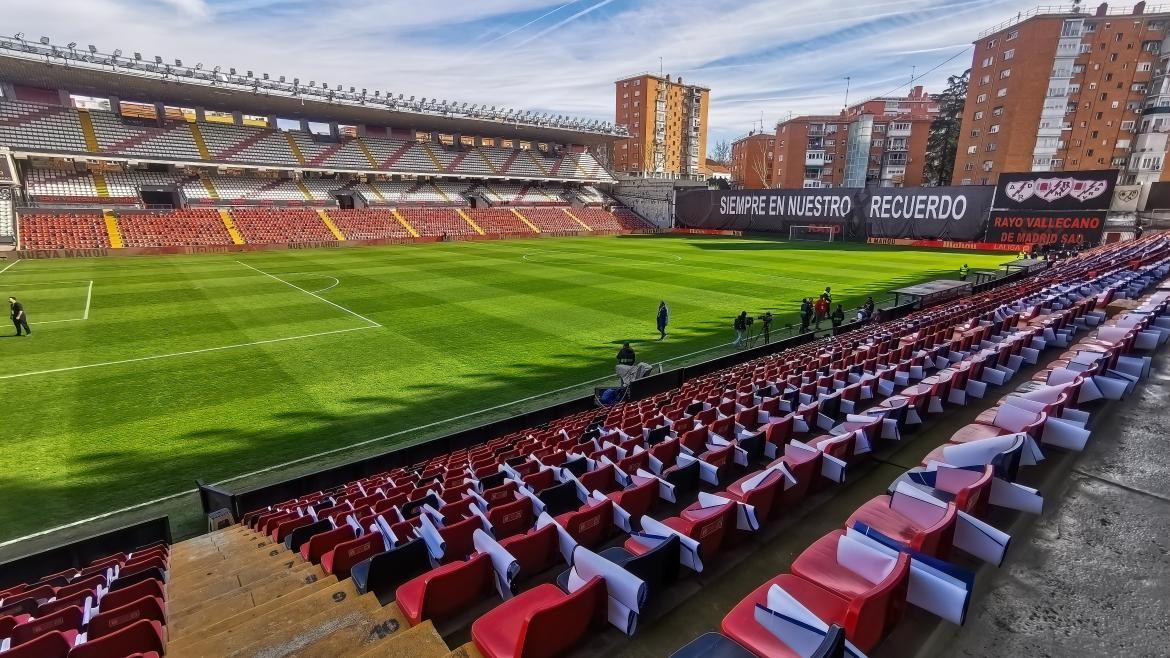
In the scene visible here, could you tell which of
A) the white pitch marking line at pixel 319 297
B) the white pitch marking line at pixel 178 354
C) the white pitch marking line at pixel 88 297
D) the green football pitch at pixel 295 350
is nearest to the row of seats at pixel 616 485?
the green football pitch at pixel 295 350

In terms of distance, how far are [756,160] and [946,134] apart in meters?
43.0

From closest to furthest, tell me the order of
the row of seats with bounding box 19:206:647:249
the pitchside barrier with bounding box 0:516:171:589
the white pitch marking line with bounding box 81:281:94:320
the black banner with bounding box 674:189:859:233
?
the pitchside barrier with bounding box 0:516:171:589
the white pitch marking line with bounding box 81:281:94:320
the row of seats with bounding box 19:206:647:249
the black banner with bounding box 674:189:859:233

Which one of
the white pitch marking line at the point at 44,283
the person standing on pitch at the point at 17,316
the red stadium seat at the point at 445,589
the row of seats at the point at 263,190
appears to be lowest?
the white pitch marking line at the point at 44,283

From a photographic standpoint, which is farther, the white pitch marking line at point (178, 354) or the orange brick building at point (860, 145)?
the orange brick building at point (860, 145)

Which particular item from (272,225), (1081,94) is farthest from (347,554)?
(1081,94)

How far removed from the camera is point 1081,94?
5772 cm

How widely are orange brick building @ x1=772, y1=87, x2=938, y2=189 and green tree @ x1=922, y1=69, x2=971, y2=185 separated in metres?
3.33

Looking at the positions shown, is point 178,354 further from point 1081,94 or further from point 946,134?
point 946,134

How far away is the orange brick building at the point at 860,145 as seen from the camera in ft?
263

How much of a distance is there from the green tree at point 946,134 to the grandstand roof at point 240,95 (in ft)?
154

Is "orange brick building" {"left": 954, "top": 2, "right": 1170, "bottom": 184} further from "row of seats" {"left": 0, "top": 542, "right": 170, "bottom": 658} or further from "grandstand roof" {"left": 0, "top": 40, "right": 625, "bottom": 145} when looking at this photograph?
"row of seats" {"left": 0, "top": 542, "right": 170, "bottom": 658}

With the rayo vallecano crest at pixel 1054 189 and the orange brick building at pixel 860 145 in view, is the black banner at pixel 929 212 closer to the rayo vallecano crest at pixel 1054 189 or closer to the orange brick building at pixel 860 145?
the rayo vallecano crest at pixel 1054 189

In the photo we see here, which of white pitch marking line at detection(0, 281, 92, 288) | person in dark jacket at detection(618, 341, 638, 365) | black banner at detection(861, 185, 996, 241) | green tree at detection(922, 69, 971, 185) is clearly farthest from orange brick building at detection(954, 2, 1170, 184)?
white pitch marking line at detection(0, 281, 92, 288)

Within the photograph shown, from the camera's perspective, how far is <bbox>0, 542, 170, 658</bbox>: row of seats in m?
3.27
